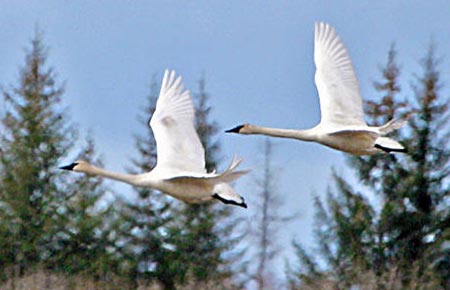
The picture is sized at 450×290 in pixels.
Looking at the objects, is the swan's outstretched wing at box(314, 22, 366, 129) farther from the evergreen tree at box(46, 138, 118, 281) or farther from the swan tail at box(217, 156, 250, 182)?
the evergreen tree at box(46, 138, 118, 281)

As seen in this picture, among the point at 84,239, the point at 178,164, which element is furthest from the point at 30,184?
the point at 178,164

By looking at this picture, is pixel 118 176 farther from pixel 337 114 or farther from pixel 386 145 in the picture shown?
pixel 386 145

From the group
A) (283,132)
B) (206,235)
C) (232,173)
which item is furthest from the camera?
(206,235)

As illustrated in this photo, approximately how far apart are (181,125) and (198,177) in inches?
87.5

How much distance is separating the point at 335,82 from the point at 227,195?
10.5ft

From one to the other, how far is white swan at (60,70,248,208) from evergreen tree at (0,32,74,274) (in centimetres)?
1176

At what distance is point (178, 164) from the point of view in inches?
1188

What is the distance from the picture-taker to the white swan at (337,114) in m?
30.7

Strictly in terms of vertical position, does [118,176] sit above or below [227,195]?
above

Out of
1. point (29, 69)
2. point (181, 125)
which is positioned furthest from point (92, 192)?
point (181, 125)

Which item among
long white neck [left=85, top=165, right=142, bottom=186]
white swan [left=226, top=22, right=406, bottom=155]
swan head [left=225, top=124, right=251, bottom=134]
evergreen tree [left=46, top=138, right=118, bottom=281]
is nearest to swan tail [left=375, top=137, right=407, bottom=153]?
white swan [left=226, top=22, right=406, bottom=155]

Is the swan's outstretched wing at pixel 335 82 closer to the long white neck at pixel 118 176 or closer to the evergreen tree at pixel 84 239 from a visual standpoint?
the long white neck at pixel 118 176

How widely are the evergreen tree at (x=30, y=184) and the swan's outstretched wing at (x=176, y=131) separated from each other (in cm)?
1166

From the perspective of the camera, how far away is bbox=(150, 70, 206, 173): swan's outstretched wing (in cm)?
3022
